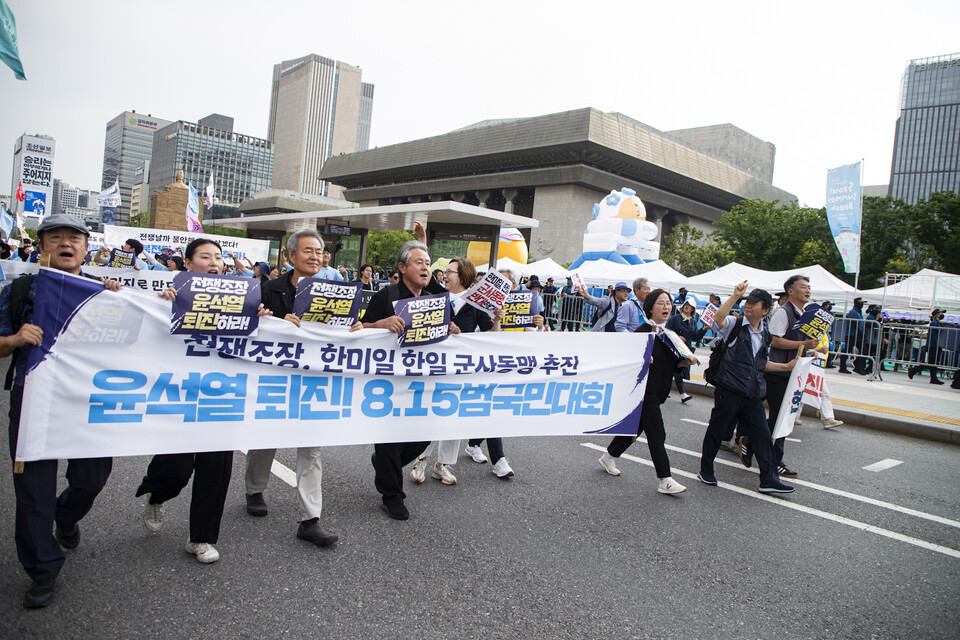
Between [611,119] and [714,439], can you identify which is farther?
[611,119]

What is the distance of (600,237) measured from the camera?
31328 mm

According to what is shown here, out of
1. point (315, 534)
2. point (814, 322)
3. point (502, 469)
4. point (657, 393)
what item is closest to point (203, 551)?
point (315, 534)

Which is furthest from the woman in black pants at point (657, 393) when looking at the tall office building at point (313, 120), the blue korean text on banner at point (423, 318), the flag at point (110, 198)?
the tall office building at point (313, 120)

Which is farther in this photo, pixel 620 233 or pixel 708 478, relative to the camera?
pixel 620 233

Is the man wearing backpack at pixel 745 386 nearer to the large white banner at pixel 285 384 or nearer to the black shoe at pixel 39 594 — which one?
the large white banner at pixel 285 384

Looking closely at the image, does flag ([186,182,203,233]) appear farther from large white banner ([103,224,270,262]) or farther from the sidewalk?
the sidewalk

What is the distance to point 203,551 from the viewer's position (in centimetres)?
338

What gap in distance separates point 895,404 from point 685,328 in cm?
353

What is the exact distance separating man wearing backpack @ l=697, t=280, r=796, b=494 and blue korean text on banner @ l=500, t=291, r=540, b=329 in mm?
1697

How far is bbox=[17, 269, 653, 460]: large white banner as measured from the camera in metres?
3.18

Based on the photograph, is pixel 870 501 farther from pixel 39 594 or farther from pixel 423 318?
pixel 39 594

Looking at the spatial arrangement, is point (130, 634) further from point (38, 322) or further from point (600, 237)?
point (600, 237)

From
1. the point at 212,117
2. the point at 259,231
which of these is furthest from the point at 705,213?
the point at 212,117

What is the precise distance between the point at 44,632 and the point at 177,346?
150 centimetres
